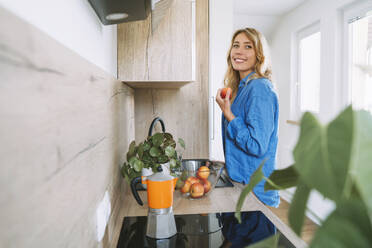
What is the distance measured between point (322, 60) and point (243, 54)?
4.33 feet

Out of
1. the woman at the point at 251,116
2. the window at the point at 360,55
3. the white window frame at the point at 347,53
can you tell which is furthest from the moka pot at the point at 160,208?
the white window frame at the point at 347,53

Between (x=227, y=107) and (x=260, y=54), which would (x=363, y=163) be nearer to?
(x=227, y=107)

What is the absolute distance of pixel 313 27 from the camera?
2.88m

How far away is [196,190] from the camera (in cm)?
114

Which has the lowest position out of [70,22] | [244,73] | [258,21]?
[70,22]

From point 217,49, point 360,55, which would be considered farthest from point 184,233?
point 360,55

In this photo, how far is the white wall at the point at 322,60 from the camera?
2.45m

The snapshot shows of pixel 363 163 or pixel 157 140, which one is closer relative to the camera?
pixel 363 163

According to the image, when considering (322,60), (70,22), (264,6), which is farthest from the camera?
(264,6)

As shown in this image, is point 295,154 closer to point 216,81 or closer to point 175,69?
point 175,69

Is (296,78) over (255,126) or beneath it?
over

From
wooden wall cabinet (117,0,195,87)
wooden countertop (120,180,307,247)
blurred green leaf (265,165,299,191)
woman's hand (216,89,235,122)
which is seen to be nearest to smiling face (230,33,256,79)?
woman's hand (216,89,235,122)

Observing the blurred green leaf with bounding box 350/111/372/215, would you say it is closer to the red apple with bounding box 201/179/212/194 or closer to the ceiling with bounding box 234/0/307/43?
the red apple with bounding box 201/179/212/194

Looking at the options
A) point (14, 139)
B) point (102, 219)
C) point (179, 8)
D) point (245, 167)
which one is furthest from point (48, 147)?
point (245, 167)
